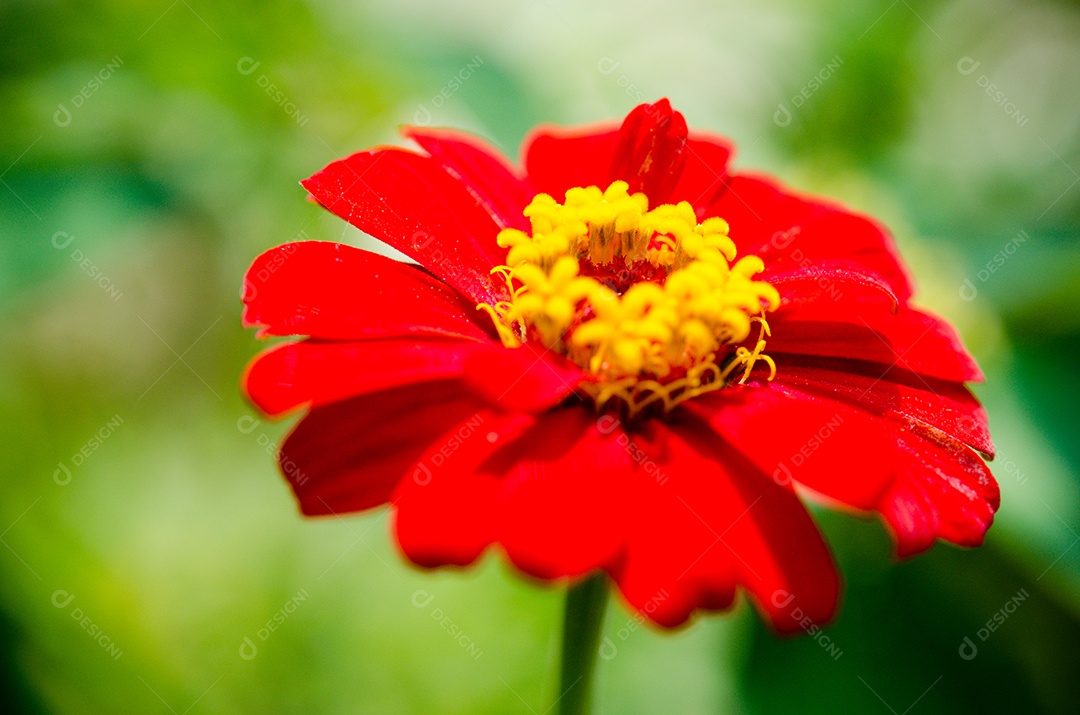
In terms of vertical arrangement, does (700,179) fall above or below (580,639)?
above

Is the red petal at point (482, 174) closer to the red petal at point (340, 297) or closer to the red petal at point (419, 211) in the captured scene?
the red petal at point (419, 211)

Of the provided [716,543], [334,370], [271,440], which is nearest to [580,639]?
[716,543]

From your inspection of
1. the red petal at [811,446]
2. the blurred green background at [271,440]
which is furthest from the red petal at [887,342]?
the blurred green background at [271,440]

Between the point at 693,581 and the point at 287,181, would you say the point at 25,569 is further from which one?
the point at 693,581

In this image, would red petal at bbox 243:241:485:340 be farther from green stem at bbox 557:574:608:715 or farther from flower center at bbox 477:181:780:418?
green stem at bbox 557:574:608:715

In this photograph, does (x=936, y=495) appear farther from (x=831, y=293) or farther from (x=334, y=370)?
(x=334, y=370)

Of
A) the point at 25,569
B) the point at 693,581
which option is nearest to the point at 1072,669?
the point at 693,581

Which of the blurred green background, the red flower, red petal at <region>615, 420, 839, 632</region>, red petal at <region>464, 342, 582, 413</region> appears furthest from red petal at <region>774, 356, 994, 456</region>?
the blurred green background
